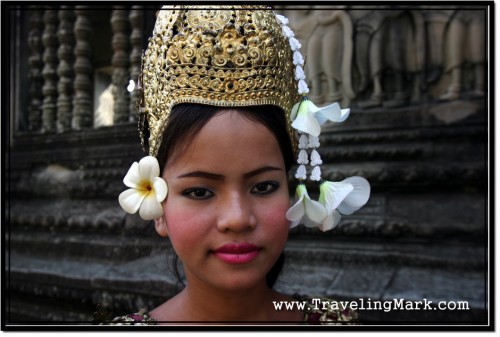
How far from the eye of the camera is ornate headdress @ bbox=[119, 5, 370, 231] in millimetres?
993

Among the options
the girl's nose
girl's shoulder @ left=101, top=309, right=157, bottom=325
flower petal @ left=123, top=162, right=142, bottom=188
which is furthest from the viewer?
girl's shoulder @ left=101, top=309, right=157, bottom=325

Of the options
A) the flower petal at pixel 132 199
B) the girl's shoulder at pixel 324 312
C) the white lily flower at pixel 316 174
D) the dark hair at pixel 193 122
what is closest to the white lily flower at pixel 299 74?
the dark hair at pixel 193 122

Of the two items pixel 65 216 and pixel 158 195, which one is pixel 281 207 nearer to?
pixel 158 195

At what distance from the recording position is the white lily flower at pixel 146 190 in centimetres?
101

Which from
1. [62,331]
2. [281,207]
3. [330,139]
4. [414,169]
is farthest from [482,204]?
[62,331]

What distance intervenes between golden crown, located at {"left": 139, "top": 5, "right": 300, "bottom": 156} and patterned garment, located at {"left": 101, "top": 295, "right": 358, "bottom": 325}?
1.35 feet

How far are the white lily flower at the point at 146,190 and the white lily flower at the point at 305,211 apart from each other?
0.88 feet

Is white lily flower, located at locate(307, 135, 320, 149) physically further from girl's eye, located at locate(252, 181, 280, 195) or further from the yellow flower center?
the yellow flower center

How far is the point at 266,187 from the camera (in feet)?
3.30

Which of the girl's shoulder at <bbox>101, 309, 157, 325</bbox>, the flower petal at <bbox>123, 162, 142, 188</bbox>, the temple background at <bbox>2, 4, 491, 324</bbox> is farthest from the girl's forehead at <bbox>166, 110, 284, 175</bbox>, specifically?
the temple background at <bbox>2, 4, 491, 324</bbox>

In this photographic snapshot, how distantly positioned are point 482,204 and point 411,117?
52 centimetres

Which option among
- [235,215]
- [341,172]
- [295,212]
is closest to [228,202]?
[235,215]

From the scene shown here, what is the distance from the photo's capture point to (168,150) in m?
1.02

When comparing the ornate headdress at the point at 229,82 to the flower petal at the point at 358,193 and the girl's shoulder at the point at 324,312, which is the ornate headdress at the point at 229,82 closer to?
the flower petal at the point at 358,193
